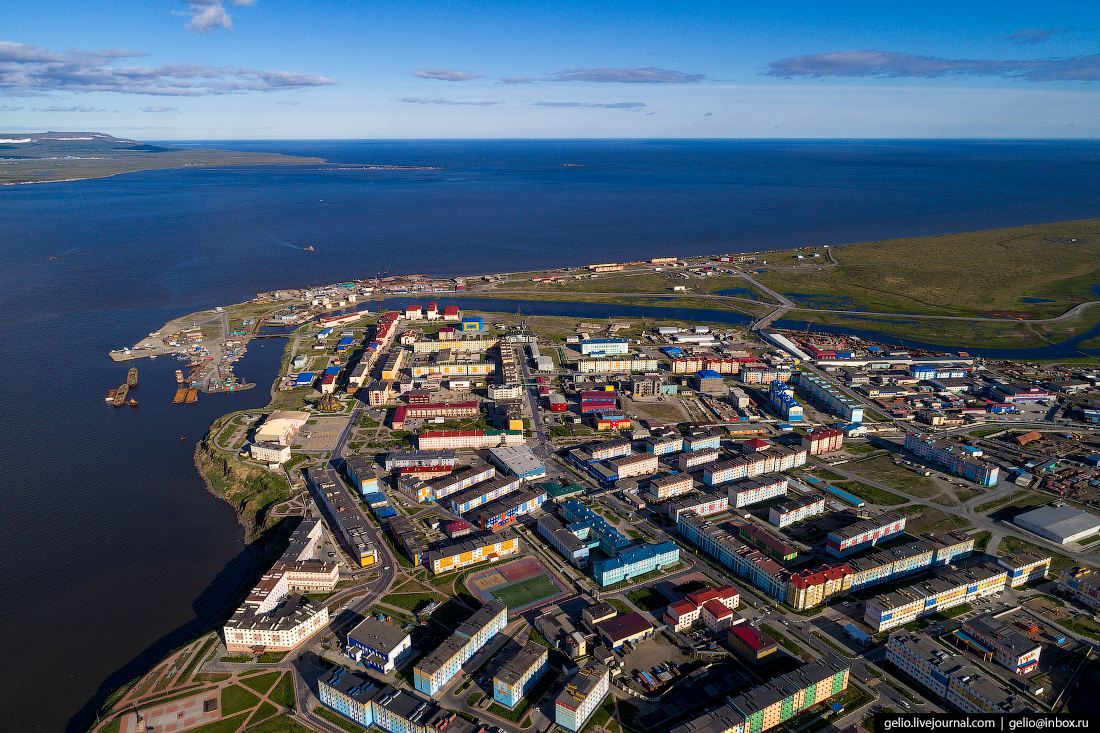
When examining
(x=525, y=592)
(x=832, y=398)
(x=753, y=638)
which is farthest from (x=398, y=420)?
(x=832, y=398)

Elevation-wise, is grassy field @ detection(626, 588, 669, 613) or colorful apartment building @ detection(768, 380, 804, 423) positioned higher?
colorful apartment building @ detection(768, 380, 804, 423)

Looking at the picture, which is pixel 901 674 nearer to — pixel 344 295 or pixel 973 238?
pixel 344 295

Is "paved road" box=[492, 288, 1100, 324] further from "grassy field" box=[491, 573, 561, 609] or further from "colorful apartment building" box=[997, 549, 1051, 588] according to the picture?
"grassy field" box=[491, 573, 561, 609]

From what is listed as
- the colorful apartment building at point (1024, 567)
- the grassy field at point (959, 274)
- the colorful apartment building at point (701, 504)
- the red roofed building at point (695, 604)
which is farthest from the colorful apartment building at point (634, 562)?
the grassy field at point (959, 274)

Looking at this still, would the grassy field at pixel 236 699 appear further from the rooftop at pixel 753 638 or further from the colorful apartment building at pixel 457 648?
the rooftop at pixel 753 638

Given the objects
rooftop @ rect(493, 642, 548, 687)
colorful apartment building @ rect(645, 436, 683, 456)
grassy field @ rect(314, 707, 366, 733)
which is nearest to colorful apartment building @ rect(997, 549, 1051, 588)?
colorful apartment building @ rect(645, 436, 683, 456)

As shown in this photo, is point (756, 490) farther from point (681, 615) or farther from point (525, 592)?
point (525, 592)

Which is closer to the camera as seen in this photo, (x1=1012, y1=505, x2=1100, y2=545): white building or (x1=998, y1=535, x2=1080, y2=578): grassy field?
(x1=998, y1=535, x2=1080, y2=578): grassy field
